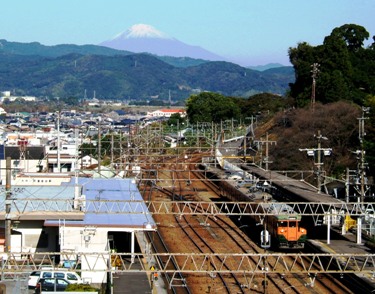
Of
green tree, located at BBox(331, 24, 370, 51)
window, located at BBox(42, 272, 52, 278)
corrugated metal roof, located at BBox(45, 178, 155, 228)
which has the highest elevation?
green tree, located at BBox(331, 24, 370, 51)

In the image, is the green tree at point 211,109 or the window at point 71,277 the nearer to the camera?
the window at point 71,277

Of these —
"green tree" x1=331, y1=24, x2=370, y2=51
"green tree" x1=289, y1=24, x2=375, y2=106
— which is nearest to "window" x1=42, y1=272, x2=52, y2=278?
"green tree" x1=289, y1=24, x2=375, y2=106

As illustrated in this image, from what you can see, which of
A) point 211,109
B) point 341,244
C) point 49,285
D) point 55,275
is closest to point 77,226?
point 55,275

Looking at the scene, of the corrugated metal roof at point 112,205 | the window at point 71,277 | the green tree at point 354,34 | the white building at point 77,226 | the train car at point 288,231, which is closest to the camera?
the window at point 71,277

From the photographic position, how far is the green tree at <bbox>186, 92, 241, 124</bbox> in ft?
181

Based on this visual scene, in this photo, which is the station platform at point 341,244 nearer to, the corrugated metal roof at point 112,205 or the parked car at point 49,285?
the corrugated metal roof at point 112,205

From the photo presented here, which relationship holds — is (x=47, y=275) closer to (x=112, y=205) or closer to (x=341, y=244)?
(x=112, y=205)

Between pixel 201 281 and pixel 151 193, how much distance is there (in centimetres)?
1377

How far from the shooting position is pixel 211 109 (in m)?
55.7

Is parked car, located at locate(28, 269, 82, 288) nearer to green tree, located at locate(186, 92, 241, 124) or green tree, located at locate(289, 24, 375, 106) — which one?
green tree, located at locate(289, 24, 375, 106)

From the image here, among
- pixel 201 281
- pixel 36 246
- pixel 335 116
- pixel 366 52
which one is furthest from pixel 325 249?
pixel 366 52

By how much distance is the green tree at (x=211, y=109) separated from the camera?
55219mm

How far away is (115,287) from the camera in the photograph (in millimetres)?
12477

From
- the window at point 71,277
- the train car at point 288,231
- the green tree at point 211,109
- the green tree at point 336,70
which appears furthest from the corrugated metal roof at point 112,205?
the green tree at point 211,109
